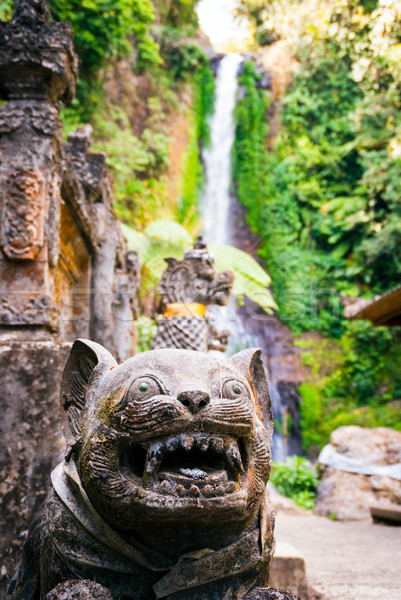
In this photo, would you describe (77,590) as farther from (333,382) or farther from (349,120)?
(349,120)

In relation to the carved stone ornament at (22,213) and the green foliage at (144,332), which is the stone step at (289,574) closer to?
the carved stone ornament at (22,213)

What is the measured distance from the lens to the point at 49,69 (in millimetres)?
3629

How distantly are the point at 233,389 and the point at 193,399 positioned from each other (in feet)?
0.73

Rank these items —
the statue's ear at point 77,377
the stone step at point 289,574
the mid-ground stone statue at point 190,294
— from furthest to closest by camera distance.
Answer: the mid-ground stone statue at point 190,294
the stone step at point 289,574
the statue's ear at point 77,377

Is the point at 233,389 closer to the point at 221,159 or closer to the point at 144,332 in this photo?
the point at 144,332

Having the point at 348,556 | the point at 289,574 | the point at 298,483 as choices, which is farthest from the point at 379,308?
the point at 289,574

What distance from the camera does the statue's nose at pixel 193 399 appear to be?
72.0 inches

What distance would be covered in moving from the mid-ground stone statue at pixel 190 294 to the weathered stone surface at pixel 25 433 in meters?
3.08

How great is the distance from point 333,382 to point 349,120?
8.97 metres

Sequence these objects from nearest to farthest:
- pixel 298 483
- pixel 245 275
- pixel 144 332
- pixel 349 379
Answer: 1. pixel 298 483
2. pixel 245 275
3. pixel 144 332
4. pixel 349 379

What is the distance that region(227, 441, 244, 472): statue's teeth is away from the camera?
1.89m

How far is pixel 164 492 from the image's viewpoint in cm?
177

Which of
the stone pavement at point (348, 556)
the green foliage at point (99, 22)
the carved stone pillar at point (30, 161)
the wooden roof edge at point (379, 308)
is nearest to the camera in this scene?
the stone pavement at point (348, 556)

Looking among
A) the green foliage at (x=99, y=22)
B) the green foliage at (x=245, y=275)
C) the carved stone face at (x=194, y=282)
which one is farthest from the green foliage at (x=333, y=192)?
the carved stone face at (x=194, y=282)
